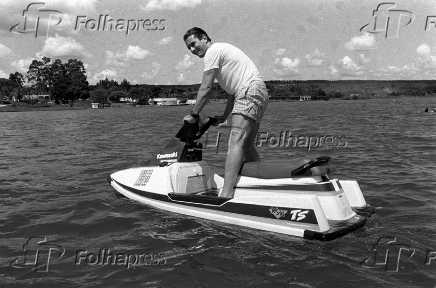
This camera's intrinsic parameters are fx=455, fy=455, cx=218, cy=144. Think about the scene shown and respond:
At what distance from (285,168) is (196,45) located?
2116 millimetres

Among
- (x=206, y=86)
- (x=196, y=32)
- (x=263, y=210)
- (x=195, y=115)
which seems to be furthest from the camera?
(x=195, y=115)

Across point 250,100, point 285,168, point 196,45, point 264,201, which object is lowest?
point 264,201

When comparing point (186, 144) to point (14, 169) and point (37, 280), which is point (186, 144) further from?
point (14, 169)

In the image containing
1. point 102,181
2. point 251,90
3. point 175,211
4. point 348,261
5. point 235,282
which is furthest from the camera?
point 102,181

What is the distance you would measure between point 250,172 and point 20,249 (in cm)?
315

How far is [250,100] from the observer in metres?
6.22

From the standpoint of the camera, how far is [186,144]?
23.6 feet

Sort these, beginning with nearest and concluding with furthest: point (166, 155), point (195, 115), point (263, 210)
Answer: point (263, 210)
point (195, 115)
point (166, 155)

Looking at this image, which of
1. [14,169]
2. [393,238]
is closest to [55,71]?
[14,169]

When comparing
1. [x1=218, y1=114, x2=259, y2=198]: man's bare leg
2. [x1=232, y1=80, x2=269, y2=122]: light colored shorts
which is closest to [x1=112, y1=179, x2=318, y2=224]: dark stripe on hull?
[x1=218, y1=114, x2=259, y2=198]: man's bare leg

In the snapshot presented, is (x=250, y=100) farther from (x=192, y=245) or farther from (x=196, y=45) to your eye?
(x=192, y=245)

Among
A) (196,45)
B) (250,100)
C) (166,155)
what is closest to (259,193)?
(250,100)

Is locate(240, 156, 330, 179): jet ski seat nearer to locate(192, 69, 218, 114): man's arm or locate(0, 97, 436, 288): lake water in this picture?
locate(0, 97, 436, 288): lake water

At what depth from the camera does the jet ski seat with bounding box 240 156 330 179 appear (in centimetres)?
575
